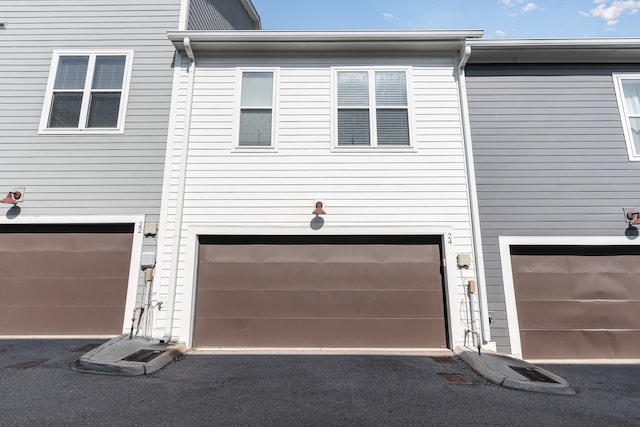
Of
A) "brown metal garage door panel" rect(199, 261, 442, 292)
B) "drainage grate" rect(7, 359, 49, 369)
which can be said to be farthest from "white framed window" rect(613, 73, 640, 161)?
"drainage grate" rect(7, 359, 49, 369)

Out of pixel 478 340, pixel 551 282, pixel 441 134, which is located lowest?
pixel 478 340

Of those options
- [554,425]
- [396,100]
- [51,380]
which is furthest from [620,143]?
[51,380]

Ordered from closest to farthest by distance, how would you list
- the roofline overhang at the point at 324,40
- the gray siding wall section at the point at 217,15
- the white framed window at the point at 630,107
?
the white framed window at the point at 630,107 → the roofline overhang at the point at 324,40 → the gray siding wall section at the point at 217,15

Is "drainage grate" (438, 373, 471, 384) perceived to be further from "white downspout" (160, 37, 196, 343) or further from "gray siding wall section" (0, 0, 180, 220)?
"gray siding wall section" (0, 0, 180, 220)

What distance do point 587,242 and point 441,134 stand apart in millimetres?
2798

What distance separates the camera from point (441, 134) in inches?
211

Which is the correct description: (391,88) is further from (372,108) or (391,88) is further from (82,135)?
(82,135)

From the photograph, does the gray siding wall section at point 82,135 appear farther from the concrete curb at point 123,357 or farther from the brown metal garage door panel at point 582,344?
the brown metal garage door panel at point 582,344

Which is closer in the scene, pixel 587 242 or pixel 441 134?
pixel 587 242

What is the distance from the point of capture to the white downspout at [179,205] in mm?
4688

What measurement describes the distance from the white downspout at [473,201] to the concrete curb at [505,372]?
475 millimetres

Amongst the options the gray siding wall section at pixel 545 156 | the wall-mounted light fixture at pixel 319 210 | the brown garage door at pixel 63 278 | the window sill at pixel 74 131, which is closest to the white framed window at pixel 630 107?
the gray siding wall section at pixel 545 156

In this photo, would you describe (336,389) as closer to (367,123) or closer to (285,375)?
(285,375)

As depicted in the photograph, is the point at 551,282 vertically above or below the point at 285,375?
above
